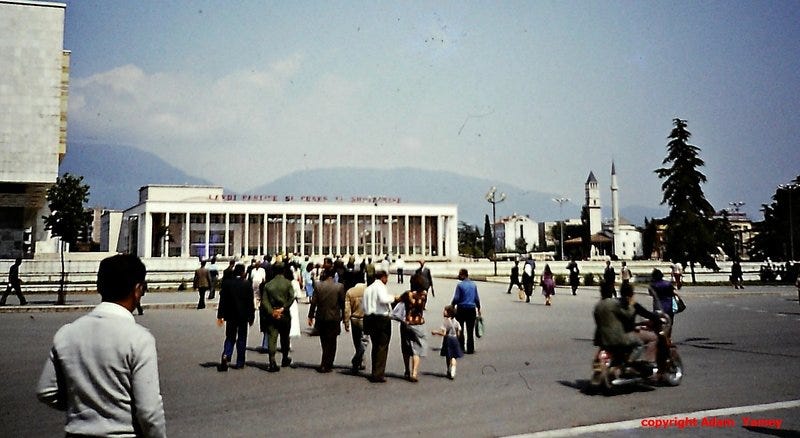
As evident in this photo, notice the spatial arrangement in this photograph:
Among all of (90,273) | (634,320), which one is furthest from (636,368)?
(90,273)

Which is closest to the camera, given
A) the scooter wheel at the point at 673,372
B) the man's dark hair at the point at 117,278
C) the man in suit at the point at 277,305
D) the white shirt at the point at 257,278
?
the man's dark hair at the point at 117,278

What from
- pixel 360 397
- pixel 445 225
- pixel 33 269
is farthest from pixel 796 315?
pixel 445 225

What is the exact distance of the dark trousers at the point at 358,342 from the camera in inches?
427

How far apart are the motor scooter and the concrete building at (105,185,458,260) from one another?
88.4 metres

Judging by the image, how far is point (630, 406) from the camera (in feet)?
26.8

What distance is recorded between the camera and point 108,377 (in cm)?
306

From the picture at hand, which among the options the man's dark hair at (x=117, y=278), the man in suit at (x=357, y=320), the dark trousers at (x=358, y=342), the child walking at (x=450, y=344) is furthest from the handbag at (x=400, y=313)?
the man's dark hair at (x=117, y=278)

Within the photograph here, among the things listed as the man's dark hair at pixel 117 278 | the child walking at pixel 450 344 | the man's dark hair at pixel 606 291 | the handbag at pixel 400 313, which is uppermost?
the man's dark hair at pixel 117 278

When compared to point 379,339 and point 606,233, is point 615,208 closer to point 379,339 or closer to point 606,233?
point 606,233

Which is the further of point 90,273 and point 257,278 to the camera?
point 90,273

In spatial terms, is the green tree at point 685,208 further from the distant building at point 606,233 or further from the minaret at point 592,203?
the minaret at point 592,203

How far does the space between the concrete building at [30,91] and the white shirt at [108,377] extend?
50853mm

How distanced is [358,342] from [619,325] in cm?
451

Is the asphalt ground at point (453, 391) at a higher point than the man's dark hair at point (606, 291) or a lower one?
lower
